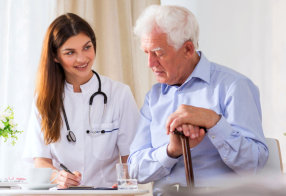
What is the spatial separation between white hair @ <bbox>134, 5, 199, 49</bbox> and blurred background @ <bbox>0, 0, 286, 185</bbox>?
0.98 meters

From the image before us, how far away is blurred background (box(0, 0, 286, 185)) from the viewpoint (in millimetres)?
2516

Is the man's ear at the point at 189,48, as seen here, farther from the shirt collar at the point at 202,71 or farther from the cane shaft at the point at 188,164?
the cane shaft at the point at 188,164

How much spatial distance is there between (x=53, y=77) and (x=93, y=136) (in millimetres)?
379

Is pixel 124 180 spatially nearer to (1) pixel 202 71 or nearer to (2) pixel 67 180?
(2) pixel 67 180

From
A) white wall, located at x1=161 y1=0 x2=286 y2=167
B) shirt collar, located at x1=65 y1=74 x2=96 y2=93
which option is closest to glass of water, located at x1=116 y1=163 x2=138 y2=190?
shirt collar, located at x1=65 y1=74 x2=96 y2=93

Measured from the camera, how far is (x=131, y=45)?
3.14 meters

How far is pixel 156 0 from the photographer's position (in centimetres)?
325

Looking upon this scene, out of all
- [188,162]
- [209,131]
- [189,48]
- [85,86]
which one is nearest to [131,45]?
[85,86]

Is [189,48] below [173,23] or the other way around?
below

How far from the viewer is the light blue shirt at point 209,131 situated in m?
1.41

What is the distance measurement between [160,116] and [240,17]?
138 cm

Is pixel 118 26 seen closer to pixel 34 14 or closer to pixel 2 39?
pixel 34 14

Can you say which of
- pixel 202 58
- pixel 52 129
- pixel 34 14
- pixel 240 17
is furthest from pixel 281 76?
pixel 34 14

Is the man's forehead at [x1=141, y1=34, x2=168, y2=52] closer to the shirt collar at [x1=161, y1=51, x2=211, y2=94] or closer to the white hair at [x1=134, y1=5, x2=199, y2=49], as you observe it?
the white hair at [x1=134, y1=5, x2=199, y2=49]
